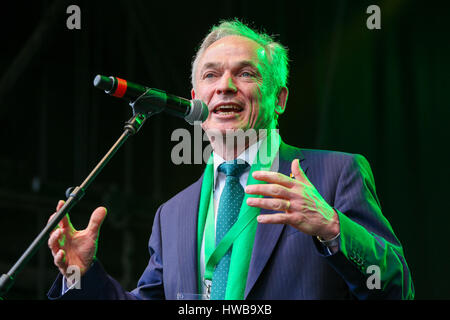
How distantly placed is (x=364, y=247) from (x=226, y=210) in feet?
1.97

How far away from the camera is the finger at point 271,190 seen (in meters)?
1.34

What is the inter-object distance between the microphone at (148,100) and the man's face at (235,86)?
44 centimetres

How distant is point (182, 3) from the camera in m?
4.52

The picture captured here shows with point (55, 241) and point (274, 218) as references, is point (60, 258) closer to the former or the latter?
point (55, 241)

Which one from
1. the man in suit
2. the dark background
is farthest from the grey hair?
the dark background

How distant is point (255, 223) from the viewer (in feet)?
6.08

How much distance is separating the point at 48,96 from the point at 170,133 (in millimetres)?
1068

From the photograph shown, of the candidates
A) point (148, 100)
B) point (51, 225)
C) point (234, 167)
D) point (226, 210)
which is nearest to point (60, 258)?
point (51, 225)

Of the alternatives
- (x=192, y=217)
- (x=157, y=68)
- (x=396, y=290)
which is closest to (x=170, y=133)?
(x=157, y=68)

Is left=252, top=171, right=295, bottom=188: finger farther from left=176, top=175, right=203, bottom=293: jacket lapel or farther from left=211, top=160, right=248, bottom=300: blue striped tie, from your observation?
left=176, top=175, right=203, bottom=293: jacket lapel

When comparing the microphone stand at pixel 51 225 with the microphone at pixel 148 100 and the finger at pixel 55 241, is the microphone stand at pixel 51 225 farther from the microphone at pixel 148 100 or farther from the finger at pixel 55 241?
the finger at pixel 55 241

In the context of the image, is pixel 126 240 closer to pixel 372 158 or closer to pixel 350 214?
pixel 372 158

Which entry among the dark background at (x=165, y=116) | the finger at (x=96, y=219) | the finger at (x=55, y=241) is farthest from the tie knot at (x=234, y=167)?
the dark background at (x=165, y=116)

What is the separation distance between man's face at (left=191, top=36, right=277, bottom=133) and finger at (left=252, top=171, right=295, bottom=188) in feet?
2.36
